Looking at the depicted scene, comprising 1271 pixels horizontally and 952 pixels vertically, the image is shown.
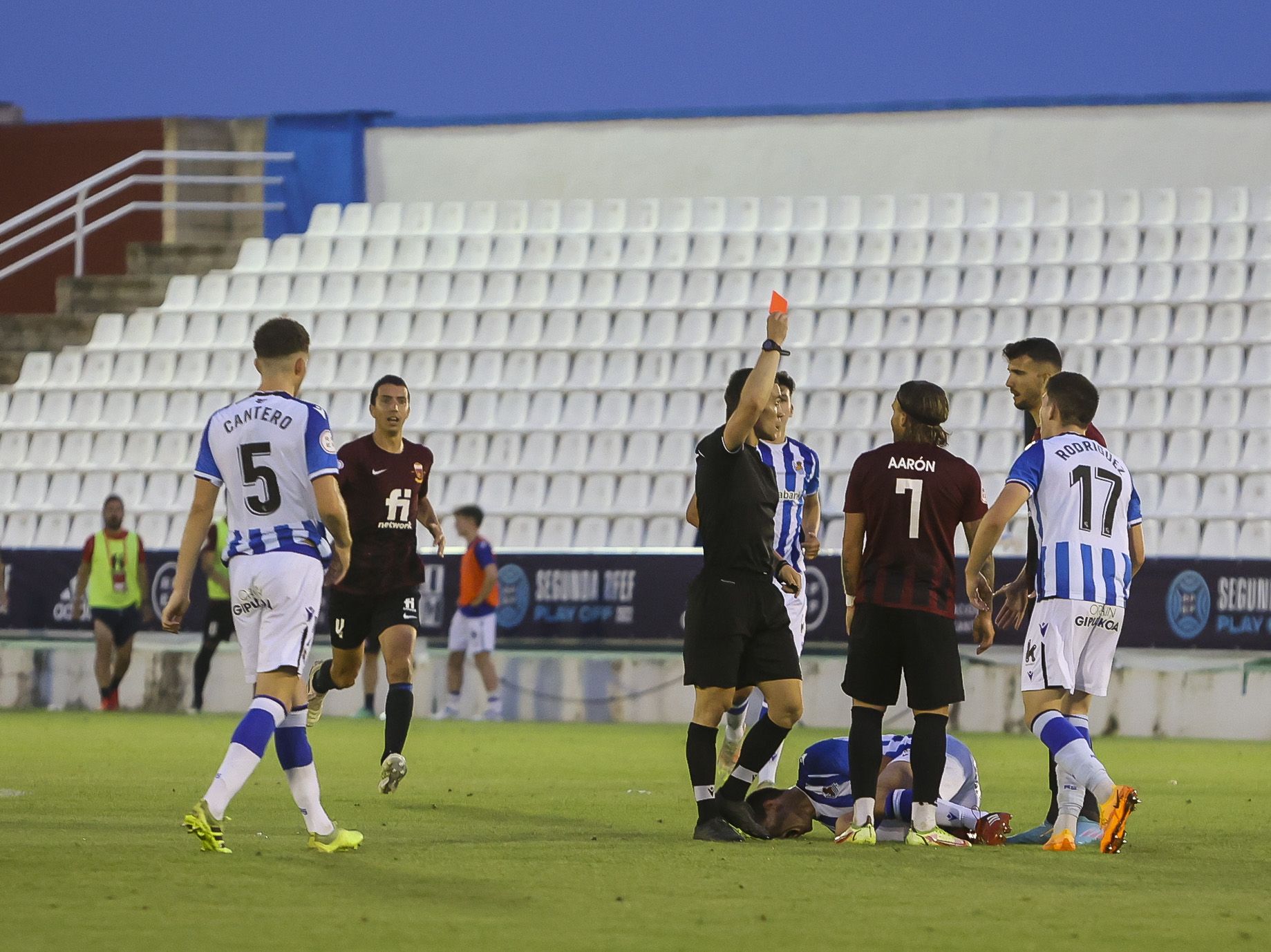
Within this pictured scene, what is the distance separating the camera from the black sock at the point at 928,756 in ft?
26.9

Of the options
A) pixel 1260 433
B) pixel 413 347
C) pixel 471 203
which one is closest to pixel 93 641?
pixel 413 347

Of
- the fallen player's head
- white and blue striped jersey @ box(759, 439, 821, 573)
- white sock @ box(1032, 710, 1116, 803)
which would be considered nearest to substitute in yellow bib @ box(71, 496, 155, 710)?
white and blue striped jersey @ box(759, 439, 821, 573)

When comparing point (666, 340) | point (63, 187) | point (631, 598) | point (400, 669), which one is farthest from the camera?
point (63, 187)

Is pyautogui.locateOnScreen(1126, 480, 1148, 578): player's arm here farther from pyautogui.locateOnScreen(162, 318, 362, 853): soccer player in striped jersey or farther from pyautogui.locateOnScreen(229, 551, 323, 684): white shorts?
pyautogui.locateOnScreen(229, 551, 323, 684): white shorts

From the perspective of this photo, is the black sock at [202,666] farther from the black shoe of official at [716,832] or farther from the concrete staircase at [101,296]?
the black shoe of official at [716,832]

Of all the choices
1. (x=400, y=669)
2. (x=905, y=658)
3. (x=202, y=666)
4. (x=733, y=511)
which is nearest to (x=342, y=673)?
(x=400, y=669)

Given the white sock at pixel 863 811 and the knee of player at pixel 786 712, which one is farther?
the knee of player at pixel 786 712

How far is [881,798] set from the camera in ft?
28.3

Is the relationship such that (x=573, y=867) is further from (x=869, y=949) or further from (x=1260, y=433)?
(x=1260, y=433)

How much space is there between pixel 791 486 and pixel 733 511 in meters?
2.35

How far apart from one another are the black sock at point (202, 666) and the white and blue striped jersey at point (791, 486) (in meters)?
10.7

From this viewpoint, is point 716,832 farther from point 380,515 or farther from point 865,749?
point 380,515

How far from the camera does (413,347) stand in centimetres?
2566

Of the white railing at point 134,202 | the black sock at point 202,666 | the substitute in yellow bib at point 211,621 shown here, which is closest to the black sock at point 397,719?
the substitute in yellow bib at point 211,621
